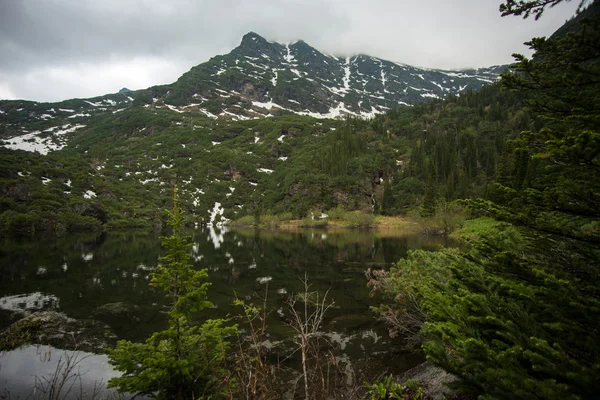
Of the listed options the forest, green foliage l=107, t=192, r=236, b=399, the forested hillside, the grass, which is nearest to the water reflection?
the forest

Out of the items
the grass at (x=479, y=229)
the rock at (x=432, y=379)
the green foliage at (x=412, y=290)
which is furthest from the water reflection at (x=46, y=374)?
the grass at (x=479, y=229)

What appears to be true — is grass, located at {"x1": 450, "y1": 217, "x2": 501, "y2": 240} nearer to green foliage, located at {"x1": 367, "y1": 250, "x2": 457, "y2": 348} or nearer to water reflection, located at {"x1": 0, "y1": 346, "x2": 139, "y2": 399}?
green foliage, located at {"x1": 367, "y1": 250, "x2": 457, "y2": 348}

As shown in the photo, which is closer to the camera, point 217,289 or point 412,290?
point 412,290

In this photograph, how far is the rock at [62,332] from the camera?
38.7 ft

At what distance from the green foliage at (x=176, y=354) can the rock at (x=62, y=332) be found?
275 inches

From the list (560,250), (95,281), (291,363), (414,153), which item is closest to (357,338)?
(291,363)

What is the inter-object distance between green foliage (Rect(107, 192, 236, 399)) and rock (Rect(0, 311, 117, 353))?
6.99 metres

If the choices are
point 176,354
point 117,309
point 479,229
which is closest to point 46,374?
point 176,354

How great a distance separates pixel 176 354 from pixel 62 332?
10.5m

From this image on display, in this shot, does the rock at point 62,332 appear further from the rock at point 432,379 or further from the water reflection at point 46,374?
the rock at point 432,379

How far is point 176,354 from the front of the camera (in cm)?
642

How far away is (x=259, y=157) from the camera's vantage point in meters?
190

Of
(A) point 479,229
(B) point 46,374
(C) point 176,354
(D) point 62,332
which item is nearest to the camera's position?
(C) point 176,354

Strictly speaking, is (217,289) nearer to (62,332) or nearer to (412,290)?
(62,332)
